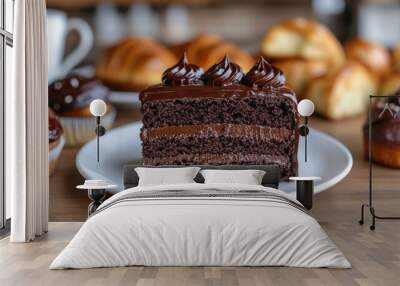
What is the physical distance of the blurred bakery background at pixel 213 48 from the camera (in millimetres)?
6020

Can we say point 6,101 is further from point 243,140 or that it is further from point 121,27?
point 243,140

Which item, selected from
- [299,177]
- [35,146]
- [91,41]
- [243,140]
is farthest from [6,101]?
[299,177]

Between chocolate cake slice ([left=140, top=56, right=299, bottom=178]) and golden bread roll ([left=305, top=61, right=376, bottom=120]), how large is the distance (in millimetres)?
289

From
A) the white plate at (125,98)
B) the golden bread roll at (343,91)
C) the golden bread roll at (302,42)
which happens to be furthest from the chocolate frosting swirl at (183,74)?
the golden bread roll at (343,91)

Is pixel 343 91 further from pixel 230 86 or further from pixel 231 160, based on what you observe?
pixel 231 160

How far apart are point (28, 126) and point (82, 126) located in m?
1.10

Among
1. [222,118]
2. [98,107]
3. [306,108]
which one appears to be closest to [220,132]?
[222,118]

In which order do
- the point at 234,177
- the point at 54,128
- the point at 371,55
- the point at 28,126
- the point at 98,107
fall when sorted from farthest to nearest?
the point at 371,55
the point at 54,128
the point at 98,107
the point at 234,177
the point at 28,126

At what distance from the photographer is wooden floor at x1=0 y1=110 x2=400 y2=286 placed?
3486 millimetres

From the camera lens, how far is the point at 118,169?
19.5 ft

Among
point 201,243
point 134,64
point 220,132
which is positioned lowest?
point 201,243

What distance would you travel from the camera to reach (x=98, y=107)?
5.75m

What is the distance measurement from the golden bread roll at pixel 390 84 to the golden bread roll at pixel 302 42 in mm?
437

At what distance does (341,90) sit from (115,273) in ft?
10.3
